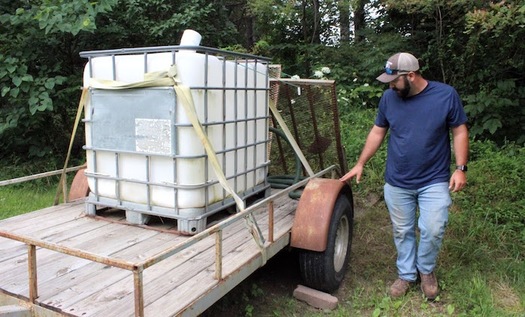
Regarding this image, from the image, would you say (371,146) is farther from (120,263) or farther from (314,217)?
(120,263)

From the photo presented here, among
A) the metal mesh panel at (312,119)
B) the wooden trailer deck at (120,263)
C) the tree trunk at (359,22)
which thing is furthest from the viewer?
the tree trunk at (359,22)

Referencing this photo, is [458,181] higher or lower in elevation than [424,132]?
lower

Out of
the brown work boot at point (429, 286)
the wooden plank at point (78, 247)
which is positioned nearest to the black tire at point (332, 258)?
the brown work boot at point (429, 286)

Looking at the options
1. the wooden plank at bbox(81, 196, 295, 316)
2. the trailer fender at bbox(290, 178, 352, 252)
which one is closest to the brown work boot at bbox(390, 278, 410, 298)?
the trailer fender at bbox(290, 178, 352, 252)

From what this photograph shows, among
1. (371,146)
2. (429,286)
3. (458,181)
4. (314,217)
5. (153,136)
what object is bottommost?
(429,286)

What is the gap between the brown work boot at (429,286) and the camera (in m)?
3.70

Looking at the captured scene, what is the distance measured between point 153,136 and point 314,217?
1.37 metres

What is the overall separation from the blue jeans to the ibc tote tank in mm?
1352

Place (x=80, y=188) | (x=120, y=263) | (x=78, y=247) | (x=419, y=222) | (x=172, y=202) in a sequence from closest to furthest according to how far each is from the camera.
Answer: (x=120, y=263), (x=78, y=247), (x=172, y=202), (x=419, y=222), (x=80, y=188)

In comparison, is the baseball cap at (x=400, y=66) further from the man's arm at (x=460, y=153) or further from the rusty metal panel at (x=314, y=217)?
the rusty metal panel at (x=314, y=217)

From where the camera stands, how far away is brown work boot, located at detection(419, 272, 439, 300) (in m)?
3.70

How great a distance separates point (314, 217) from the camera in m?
3.54

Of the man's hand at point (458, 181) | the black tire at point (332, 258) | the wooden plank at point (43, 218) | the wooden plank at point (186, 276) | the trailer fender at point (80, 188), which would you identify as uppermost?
the man's hand at point (458, 181)

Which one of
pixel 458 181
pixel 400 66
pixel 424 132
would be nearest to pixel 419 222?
pixel 458 181
